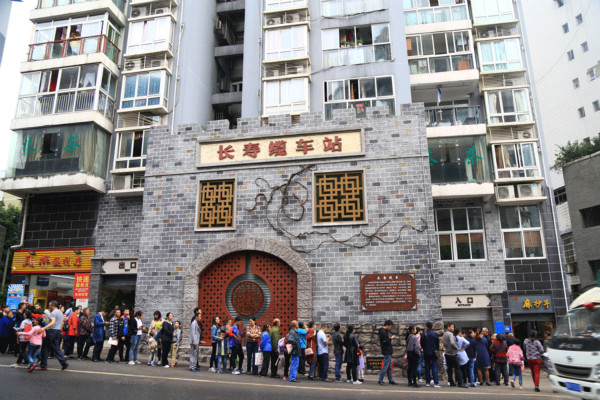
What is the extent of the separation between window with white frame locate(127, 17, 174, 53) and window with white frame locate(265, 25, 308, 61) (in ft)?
16.4

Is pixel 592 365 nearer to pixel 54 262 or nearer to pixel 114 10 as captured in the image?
pixel 54 262

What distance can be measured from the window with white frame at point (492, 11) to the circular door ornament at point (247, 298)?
17475 millimetres

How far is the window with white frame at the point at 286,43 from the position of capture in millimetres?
21953

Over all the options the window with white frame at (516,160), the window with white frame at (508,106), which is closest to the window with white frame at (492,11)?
the window with white frame at (508,106)

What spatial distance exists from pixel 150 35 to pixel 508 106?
17996mm

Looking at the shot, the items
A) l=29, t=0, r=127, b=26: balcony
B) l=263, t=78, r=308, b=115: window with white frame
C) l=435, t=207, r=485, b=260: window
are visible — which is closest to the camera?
l=435, t=207, r=485, b=260: window

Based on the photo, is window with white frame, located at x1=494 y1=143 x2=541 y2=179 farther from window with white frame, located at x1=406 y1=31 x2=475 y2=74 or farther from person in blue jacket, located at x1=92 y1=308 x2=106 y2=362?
person in blue jacket, located at x1=92 y1=308 x2=106 y2=362

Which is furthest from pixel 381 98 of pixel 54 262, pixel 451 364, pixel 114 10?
pixel 54 262

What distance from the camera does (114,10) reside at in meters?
22.3

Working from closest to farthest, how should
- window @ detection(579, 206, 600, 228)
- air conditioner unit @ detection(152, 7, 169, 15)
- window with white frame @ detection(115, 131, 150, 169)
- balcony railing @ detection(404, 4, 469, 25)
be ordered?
window with white frame @ detection(115, 131, 150, 169) < window @ detection(579, 206, 600, 228) < balcony railing @ detection(404, 4, 469, 25) < air conditioner unit @ detection(152, 7, 169, 15)

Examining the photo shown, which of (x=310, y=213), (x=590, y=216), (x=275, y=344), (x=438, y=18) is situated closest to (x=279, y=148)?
(x=310, y=213)

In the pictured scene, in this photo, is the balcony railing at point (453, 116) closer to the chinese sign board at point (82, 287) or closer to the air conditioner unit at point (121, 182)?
the air conditioner unit at point (121, 182)

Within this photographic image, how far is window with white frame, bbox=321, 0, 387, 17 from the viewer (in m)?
22.1

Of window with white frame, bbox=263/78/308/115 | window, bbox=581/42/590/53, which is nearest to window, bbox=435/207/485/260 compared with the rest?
window with white frame, bbox=263/78/308/115
